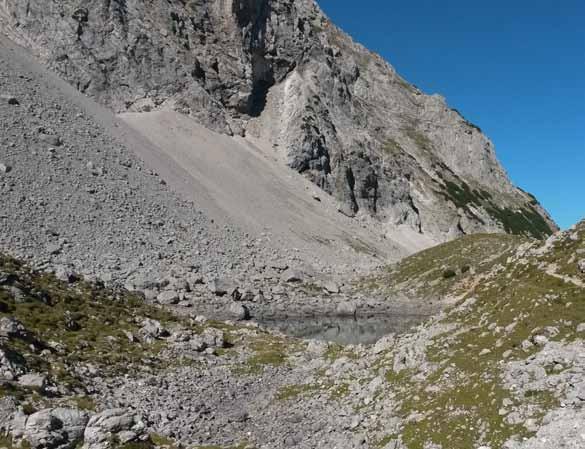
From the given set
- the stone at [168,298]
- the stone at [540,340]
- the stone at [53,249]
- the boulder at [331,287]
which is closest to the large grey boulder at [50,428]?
the stone at [540,340]

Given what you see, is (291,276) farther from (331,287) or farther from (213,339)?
(213,339)

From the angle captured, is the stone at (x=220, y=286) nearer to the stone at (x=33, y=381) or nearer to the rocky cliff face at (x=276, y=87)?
the stone at (x=33, y=381)

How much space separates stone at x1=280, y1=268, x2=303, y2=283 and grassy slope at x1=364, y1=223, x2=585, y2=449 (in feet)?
139

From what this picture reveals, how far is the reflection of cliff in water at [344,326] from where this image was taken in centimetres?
4994

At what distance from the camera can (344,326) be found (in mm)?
56906

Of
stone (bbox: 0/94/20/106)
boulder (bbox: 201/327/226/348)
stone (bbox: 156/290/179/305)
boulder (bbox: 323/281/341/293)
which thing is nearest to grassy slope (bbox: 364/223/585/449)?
boulder (bbox: 201/327/226/348)

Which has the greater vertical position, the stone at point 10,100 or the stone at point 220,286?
the stone at point 10,100

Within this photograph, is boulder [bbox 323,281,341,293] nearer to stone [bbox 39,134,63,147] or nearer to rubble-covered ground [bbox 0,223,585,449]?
rubble-covered ground [bbox 0,223,585,449]

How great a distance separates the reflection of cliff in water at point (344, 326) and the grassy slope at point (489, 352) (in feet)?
77.0

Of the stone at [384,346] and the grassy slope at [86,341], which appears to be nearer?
the grassy slope at [86,341]

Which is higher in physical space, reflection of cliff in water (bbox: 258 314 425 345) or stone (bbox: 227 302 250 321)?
reflection of cliff in water (bbox: 258 314 425 345)

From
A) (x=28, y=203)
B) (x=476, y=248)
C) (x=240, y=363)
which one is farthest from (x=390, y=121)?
(x=240, y=363)

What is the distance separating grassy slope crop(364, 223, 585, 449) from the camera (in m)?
16.6

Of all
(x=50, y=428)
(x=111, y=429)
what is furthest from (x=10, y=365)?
(x=111, y=429)
